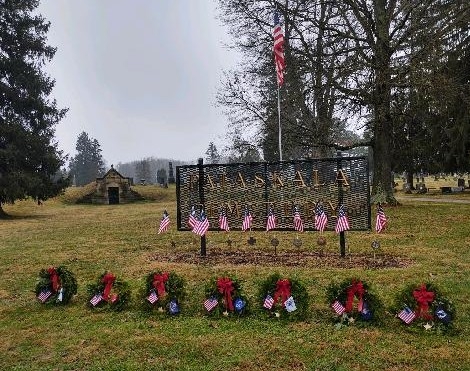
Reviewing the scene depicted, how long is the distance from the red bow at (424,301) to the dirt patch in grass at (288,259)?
13.0ft

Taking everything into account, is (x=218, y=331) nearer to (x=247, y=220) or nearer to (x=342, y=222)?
(x=342, y=222)

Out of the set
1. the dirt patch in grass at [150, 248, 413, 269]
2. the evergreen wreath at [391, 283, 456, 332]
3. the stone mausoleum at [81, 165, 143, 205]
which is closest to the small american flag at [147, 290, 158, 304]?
the evergreen wreath at [391, 283, 456, 332]

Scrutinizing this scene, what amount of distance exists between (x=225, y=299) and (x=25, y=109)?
27.0 m

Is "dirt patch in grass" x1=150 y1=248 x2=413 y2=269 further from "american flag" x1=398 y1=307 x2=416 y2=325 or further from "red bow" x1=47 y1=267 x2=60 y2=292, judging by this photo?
"american flag" x1=398 y1=307 x2=416 y2=325

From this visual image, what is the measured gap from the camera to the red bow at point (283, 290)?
6.81m

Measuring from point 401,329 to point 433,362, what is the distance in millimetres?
986

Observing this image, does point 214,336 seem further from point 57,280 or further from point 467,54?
point 467,54

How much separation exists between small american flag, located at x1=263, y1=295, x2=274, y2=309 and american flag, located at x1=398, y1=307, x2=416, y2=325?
5.54ft

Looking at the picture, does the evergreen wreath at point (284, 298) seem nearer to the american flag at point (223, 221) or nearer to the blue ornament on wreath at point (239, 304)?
the blue ornament on wreath at point (239, 304)

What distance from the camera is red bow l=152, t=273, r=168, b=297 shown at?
735 cm

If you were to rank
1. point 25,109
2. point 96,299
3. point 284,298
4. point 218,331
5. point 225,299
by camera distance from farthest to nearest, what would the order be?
1. point 25,109
2. point 96,299
3. point 225,299
4. point 284,298
5. point 218,331

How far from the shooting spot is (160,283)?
7371 millimetres

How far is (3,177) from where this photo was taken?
2766 cm

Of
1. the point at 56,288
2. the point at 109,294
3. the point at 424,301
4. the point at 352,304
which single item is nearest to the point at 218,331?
the point at 352,304
